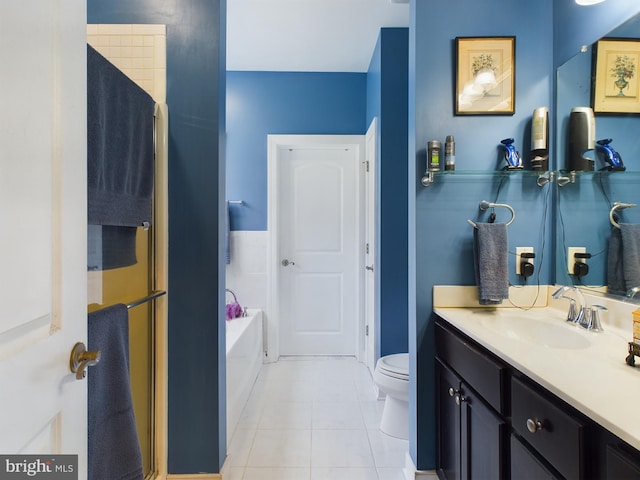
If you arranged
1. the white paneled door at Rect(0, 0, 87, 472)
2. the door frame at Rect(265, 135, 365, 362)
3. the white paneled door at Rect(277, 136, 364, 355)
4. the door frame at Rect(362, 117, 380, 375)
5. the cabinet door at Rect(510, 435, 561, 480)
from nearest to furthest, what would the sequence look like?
the white paneled door at Rect(0, 0, 87, 472), the cabinet door at Rect(510, 435, 561, 480), the door frame at Rect(362, 117, 380, 375), the door frame at Rect(265, 135, 365, 362), the white paneled door at Rect(277, 136, 364, 355)

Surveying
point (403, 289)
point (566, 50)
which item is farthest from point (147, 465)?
point (566, 50)

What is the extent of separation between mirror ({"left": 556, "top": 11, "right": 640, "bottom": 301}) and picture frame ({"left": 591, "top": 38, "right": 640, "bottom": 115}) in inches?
0.6

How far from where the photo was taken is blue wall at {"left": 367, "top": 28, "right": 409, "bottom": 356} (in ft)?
8.72

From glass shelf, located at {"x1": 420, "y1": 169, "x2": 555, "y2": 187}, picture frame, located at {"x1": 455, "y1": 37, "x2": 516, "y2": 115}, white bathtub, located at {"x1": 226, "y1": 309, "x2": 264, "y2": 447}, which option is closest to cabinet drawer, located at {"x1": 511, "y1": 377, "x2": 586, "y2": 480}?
glass shelf, located at {"x1": 420, "y1": 169, "x2": 555, "y2": 187}

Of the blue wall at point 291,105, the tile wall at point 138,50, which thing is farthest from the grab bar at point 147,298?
the blue wall at point 291,105

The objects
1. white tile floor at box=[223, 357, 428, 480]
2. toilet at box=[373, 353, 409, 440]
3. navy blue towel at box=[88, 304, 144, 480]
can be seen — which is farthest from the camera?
toilet at box=[373, 353, 409, 440]

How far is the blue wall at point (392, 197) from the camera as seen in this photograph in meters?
2.66

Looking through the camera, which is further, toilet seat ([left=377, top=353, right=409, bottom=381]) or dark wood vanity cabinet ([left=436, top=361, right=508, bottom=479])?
toilet seat ([left=377, top=353, right=409, bottom=381])

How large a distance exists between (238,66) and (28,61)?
2955mm

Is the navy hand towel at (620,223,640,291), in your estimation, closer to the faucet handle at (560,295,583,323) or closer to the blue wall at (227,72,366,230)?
the faucet handle at (560,295,583,323)

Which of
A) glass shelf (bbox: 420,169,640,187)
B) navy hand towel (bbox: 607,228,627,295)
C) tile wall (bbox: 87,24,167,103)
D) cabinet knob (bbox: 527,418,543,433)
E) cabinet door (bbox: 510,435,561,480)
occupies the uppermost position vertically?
tile wall (bbox: 87,24,167,103)

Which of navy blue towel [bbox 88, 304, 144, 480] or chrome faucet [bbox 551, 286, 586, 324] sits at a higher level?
chrome faucet [bbox 551, 286, 586, 324]

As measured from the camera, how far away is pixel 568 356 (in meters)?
1.04

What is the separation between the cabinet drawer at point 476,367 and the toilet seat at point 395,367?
56 cm
